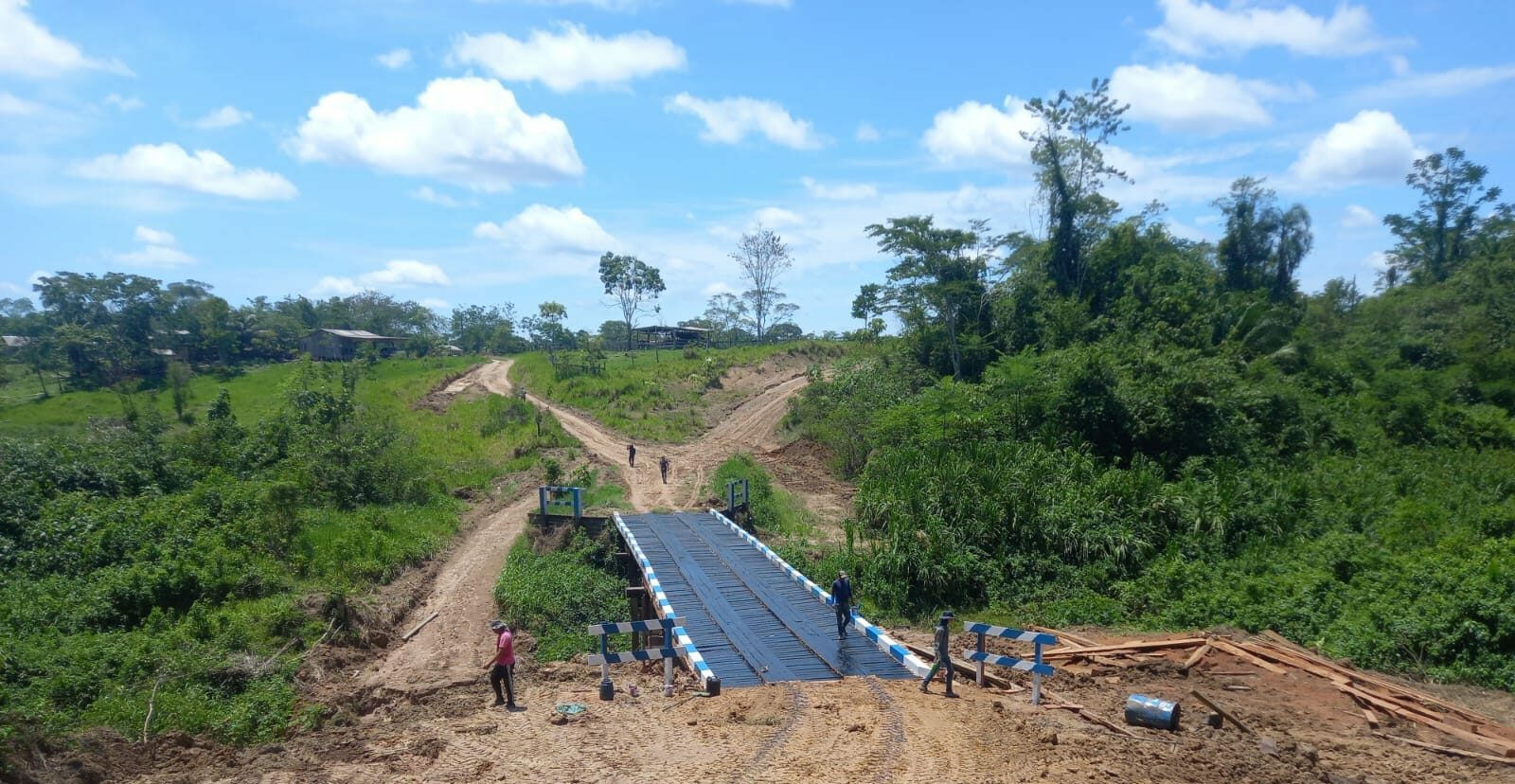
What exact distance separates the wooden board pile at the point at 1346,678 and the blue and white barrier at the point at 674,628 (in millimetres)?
5550

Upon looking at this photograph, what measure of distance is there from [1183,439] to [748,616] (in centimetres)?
1647

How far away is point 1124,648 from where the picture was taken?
13.2 meters

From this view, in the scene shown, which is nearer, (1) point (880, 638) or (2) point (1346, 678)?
(2) point (1346, 678)

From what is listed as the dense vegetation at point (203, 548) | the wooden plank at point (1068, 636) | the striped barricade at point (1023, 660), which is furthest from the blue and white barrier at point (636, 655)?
the wooden plank at point (1068, 636)

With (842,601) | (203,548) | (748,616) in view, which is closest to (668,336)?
(203,548)

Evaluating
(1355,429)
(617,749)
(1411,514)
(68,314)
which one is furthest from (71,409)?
(1355,429)

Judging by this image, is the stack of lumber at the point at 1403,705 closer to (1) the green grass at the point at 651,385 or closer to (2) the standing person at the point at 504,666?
(2) the standing person at the point at 504,666

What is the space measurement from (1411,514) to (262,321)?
258ft

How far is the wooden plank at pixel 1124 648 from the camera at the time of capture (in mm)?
13156

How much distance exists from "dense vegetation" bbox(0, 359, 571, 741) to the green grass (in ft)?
27.9

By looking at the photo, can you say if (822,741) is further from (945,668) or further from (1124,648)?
(1124,648)

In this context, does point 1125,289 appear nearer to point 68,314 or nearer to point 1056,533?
point 1056,533

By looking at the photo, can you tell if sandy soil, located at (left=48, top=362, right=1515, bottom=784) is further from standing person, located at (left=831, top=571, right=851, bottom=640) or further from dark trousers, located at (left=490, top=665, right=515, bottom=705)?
standing person, located at (left=831, top=571, right=851, bottom=640)

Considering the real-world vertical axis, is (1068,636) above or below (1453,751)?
below
